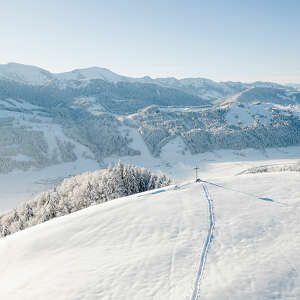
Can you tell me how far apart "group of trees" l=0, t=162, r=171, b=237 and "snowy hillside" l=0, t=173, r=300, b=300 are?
1310 cm

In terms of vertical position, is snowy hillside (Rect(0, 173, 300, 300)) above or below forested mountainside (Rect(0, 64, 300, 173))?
below

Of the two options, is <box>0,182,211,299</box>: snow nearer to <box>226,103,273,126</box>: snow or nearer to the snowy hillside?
the snowy hillside

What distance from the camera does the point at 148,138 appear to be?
116000 millimetres

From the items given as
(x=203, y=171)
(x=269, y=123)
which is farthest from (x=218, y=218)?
(x=269, y=123)

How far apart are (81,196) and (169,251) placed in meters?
23.5

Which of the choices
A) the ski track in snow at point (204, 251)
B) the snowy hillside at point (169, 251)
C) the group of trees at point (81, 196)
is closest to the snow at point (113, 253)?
the snowy hillside at point (169, 251)

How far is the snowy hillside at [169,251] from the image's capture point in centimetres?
927

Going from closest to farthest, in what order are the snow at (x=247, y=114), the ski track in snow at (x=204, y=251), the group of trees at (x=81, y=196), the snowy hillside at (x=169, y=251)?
1. the ski track in snow at (x=204, y=251)
2. the snowy hillside at (x=169, y=251)
3. the group of trees at (x=81, y=196)
4. the snow at (x=247, y=114)

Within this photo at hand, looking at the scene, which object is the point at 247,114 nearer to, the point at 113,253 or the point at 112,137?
the point at 112,137

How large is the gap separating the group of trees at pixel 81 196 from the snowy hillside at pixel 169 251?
13.1m

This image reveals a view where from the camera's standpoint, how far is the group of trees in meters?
30.2

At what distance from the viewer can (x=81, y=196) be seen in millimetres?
32562

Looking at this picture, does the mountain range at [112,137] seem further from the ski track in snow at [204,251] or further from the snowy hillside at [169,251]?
A: the ski track in snow at [204,251]

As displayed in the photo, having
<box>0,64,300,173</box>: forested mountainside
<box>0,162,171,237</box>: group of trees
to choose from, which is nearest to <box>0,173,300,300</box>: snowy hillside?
<box>0,162,171,237</box>: group of trees
